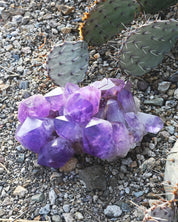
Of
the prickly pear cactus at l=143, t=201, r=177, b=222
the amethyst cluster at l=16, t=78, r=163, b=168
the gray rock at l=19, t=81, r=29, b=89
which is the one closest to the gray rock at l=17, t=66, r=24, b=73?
the gray rock at l=19, t=81, r=29, b=89

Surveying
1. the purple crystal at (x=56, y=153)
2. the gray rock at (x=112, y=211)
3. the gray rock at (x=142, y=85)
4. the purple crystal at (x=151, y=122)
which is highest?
the gray rock at (x=142, y=85)

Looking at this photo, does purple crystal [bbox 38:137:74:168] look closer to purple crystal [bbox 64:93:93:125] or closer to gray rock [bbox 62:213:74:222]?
purple crystal [bbox 64:93:93:125]

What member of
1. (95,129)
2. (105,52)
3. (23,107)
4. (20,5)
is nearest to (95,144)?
(95,129)

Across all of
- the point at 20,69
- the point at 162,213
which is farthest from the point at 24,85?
the point at 162,213

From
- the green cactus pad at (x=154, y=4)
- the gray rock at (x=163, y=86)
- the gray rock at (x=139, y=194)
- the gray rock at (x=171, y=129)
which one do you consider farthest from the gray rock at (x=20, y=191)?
the green cactus pad at (x=154, y=4)

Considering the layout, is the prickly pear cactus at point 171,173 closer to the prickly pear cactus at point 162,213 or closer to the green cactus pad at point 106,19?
the prickly pear cactus at point 162,213
